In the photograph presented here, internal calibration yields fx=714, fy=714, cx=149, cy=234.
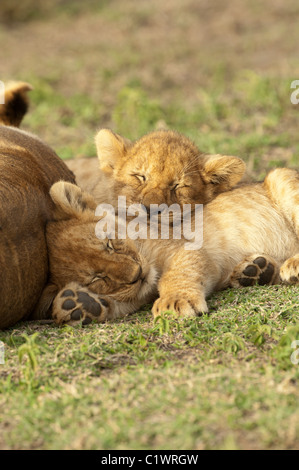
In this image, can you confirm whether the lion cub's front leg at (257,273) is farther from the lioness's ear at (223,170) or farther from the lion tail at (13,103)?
the lion tail at (13,103)

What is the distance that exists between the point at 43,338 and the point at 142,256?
882 mm

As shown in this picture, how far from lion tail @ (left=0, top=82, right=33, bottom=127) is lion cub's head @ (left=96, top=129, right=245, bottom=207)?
0.86 metres

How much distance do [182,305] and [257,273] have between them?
0.67 m

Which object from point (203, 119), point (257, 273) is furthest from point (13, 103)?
point (203, 119)

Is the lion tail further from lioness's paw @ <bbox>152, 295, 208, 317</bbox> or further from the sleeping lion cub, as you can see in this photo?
lioness's paw @ <bbox>152, 295, 208, 317</bbox>

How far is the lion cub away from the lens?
4688 mm

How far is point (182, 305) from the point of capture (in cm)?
382

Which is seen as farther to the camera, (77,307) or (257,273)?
(257,273)

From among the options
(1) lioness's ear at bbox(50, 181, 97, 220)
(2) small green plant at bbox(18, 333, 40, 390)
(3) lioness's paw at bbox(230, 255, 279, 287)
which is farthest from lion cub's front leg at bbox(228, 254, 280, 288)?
(2) small green plant at bbox(18, 333, 40, 390)

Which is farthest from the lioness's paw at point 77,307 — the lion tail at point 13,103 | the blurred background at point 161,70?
the blurred background at point 161,70

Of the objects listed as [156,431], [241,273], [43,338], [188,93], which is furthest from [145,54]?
[156,431]

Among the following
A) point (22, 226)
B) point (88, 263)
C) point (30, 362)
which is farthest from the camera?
point (88, 263)

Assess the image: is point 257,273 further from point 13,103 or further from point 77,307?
point 13,103

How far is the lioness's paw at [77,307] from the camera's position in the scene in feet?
12.4
